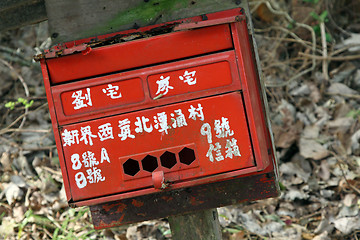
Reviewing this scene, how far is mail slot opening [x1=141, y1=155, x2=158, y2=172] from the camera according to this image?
198 centimetres

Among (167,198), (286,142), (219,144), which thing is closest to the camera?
(219,144)

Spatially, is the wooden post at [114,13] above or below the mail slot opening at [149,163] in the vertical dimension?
above

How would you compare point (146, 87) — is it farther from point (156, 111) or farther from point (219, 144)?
point (219, 144)

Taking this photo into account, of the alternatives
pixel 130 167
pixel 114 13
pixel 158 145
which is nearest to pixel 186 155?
pixel 158 145

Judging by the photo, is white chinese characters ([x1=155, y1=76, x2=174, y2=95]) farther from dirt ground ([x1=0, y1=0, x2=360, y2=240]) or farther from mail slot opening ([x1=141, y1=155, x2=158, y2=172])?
dirt ground ([x1=0, y1=0, x2=360, y2=240])

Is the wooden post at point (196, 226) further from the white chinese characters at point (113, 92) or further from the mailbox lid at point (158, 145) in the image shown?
the white chinese characters at point (113, 92)

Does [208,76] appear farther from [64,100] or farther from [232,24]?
[64,100]

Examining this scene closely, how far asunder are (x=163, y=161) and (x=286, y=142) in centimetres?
194

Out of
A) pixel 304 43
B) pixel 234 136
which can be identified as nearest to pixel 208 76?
pixel 234 136

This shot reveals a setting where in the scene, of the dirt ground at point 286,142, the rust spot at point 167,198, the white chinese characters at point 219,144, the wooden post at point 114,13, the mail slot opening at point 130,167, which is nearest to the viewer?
the white chinese characters at point 219,144

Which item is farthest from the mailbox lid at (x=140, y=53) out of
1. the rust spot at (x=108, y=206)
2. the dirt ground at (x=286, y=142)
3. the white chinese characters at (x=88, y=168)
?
the dirt ground at (x=286, y=142)

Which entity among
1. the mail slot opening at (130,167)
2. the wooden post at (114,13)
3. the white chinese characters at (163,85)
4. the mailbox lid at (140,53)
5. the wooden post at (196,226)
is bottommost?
the wooden post at (196,226)

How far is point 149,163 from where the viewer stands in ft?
6.57

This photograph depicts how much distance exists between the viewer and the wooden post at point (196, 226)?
225 centimetres
